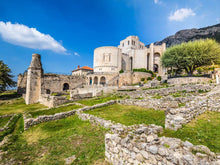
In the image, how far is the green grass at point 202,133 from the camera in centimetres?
461

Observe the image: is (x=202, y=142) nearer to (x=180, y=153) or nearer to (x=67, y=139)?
(x=180, y=153)

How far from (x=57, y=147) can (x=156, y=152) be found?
580 centimetres

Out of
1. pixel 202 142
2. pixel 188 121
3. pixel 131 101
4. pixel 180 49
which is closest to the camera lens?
pixel 202 142

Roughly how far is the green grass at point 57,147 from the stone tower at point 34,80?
58.3 ft

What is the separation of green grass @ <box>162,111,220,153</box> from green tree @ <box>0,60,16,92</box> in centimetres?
3797

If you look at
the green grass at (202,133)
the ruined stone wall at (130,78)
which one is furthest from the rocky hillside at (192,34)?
the green grass at (202,133)

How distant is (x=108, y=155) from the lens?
490 cm

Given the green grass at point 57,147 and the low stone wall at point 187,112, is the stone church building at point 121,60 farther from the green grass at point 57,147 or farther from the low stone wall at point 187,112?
the low stone wall at point 187,112

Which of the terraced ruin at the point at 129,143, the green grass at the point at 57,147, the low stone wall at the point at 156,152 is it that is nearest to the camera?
the low stone wall at the point at 156,152

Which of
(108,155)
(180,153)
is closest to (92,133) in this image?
(108,155)

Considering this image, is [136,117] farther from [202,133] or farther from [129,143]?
[129,143]

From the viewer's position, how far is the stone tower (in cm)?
2319

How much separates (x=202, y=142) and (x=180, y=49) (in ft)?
81.8

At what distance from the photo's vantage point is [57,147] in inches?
251
